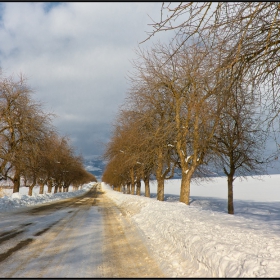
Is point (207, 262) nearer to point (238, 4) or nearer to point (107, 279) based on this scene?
point (107, 279)

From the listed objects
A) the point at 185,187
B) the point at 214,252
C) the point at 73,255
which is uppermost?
the point at 185,187

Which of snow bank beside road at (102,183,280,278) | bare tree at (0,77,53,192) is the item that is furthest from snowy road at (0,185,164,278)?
bare tree at (0,77,53,192)

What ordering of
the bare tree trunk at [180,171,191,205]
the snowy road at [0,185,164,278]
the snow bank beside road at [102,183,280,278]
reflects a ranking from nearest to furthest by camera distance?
the snow bank beside road at [102,183,280,278], the snowy road at [0,185,164,278], the bare tree trunk at [180,171,191,205]

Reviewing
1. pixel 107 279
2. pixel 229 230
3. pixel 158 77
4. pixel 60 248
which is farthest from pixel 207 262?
pixel 158 77

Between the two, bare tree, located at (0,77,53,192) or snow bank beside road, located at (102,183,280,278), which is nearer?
snow bank beside road, located at (102,183,280,278)

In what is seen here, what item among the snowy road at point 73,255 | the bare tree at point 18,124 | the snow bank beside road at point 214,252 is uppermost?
the bare tree at point 18,124

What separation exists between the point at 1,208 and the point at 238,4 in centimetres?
1891

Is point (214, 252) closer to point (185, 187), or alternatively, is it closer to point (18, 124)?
point (185, 187)

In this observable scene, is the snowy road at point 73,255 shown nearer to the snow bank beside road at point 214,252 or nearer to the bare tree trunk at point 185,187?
the snow bank beside road at point 214,252

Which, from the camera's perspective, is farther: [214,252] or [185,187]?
[185,187]

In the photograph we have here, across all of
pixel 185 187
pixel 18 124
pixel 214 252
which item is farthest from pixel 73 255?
pixel 18 124

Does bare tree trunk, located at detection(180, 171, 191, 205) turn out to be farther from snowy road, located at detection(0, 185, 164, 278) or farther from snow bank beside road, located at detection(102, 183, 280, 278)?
snow bank beside road, located at detection(102, 183, 280, 278)

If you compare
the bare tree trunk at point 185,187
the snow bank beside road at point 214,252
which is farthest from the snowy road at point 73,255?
the bare tree trunk at point 185,187

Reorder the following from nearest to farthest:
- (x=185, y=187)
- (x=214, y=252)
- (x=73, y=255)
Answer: (x=214, y=252)
(x=73, y=255)
(x=185, y=187)
